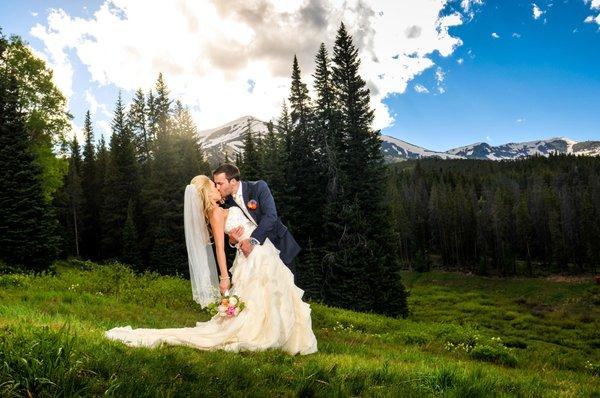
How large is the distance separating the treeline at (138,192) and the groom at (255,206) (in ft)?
97.3

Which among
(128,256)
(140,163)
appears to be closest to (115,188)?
(140,163)

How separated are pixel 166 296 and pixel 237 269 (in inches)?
296

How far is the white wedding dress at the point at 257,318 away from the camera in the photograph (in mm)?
6637

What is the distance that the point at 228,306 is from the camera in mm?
7094

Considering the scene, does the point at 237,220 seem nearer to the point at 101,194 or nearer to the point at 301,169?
the point at 301,169

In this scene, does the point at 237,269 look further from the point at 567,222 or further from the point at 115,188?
the point at 567,222

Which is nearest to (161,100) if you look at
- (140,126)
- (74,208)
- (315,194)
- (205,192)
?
(140,126)

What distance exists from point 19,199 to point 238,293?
32380 millimetres

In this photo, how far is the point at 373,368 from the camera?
17.8 ft

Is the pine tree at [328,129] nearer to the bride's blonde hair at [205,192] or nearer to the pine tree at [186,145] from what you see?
the pine tree at [186,145]

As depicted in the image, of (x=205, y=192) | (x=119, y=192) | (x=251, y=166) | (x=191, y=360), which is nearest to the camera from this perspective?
(x=191, y=360)

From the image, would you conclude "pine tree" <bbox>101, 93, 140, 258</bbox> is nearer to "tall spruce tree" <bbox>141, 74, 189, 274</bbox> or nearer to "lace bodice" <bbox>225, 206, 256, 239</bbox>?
"tall spruce tree" <bbox>141, 74, 189, 274</bbox>

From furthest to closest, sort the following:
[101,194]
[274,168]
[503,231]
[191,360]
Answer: [503,231] → [101,194] → [274,168] → [191,360]

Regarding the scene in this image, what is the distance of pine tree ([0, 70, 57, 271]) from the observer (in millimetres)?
31531
